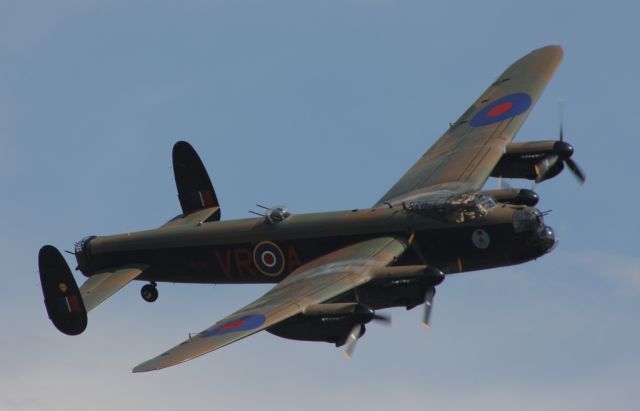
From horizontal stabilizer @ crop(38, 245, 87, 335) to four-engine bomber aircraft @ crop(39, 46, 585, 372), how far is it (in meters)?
0.03

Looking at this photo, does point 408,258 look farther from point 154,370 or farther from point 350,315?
point 154,370

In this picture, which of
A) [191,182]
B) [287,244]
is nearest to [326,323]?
[287,244]

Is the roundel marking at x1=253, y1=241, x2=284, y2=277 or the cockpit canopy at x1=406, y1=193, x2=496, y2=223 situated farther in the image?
the roundel marking at x1=253, y1=241, x2=284, y2=277

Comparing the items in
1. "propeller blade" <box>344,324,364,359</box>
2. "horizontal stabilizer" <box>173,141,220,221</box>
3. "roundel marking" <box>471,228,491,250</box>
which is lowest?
"propeller blade" <box>344,324,364,359</box>

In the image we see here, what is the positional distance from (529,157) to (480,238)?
7.06m

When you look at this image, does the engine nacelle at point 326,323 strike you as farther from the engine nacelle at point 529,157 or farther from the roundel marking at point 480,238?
the engine nacelle at point 529,157

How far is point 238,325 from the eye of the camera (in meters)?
49.1

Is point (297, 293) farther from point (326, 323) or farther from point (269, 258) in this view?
point (269, 258)

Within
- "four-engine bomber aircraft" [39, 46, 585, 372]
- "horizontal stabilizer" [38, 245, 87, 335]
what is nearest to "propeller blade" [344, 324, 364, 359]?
"four-engine bomber aircraft" [39, 46, 585, 372]

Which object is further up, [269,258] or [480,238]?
[269,258]

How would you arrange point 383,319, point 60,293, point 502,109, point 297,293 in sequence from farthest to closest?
1. point 502,109
2. point 60,293
3. point 297,293
4. point 383,319

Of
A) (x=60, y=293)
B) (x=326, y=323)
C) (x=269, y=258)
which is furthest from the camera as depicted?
(x=269, y=258)

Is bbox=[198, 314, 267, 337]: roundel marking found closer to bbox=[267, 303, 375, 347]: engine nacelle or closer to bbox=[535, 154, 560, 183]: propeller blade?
bbox=[267, 303, 375, 347]: engine nacelle

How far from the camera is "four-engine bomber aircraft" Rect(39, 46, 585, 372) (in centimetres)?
5022
